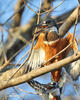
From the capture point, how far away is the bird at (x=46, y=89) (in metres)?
3.36

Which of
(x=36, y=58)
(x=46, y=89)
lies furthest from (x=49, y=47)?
(x=46, y=89)

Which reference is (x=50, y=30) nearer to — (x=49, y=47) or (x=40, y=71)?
(x=49, y=47)

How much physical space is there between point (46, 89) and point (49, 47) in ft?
2.42

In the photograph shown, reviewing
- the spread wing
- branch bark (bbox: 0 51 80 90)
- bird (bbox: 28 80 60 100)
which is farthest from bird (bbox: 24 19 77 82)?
branch bark (bbox: 0 51 80 90)

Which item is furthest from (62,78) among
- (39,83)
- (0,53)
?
(0,53)

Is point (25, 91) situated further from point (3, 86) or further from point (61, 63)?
point (61, 63)

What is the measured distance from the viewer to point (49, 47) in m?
3.62

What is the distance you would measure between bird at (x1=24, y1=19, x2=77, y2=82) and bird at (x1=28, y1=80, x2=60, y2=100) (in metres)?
0.26

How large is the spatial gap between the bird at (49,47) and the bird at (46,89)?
0.86 ft

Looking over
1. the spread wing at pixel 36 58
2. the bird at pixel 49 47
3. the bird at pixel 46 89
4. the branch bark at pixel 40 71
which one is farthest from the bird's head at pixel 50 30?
the branch bark at pixel 40 71

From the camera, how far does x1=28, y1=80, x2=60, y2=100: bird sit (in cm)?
336

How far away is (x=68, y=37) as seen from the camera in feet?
11.5

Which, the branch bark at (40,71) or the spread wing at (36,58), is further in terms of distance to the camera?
the spread wing at (36,58)

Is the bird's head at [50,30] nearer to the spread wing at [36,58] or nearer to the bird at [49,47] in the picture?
the bird at [49,47]
